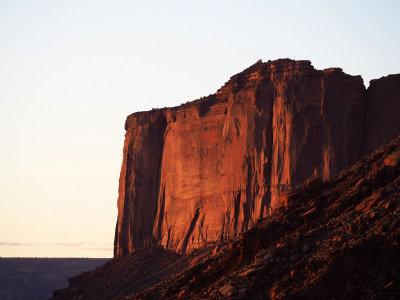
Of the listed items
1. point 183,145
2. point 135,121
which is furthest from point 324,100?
point 135,121

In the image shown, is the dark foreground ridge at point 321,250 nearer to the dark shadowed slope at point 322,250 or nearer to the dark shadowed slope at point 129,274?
the dark shadowed slope at point 322,250

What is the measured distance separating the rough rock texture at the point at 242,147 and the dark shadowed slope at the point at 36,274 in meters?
42.4

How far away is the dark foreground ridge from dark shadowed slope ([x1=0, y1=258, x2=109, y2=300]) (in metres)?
80.9

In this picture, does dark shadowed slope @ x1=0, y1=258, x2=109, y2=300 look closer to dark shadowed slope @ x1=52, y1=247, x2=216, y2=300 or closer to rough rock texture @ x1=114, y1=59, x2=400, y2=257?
rough rock texture @ x1=114, y1=59, x2=400, y2=257

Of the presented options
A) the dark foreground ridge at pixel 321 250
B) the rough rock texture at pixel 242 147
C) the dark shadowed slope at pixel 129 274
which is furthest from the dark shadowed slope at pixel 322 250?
the dark shadowed slope at pixel 129 274

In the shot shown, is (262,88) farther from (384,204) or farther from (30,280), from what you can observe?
(30,280)

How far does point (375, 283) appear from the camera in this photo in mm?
23234

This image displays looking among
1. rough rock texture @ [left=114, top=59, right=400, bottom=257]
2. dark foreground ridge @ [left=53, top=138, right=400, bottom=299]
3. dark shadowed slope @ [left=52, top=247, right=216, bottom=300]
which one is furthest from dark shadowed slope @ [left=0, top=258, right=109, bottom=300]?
dark foreground ridge @ [left=53, top=138, right=400, bottom=299]

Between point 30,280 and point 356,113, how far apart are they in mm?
69819

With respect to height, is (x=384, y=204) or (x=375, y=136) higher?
(x=375, y=136)

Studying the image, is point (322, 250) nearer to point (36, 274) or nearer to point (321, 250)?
point (321, 250)

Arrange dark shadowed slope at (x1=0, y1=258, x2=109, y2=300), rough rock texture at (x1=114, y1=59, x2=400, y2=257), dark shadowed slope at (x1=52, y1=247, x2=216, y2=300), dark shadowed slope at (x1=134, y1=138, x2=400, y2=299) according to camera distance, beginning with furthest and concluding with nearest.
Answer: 1. dark shadowed slope at (x1=0, y1=258, x2=109, y2=300)
2. dark shadowed slope at (x1=52, y1=247, x2=216, y2=300)
3. rough rock texture at (x1=114, y1=59, x2=400, y2=257)
4. dark shadowed slope at (x1=134, y1=138, x2=400, y2=299)

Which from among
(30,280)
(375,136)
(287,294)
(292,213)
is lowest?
(30,280)

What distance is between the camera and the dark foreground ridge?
23.9 meters
